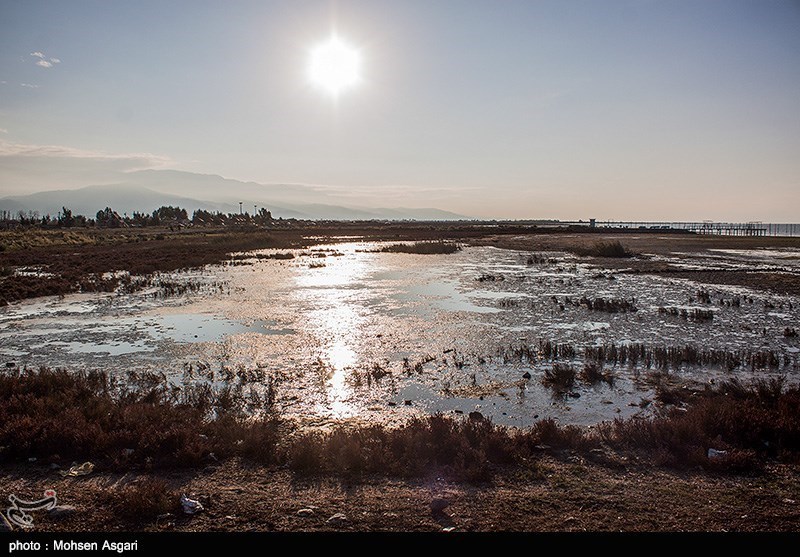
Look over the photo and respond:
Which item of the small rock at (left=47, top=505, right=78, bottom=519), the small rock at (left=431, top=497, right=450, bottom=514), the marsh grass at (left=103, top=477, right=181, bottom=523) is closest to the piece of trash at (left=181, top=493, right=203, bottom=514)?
the marsh grass at (left=103, top=477, right=181, bottom=523)

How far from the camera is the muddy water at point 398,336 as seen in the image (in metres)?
11.8

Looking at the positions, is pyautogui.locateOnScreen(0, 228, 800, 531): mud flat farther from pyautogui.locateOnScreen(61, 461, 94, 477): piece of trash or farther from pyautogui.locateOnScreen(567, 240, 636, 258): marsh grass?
pyautogui.locateOnScreen(567, 240, 636, 258): marsh grass

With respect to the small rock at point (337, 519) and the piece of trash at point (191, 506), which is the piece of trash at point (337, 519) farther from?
the piece of trash at point (191, 506)

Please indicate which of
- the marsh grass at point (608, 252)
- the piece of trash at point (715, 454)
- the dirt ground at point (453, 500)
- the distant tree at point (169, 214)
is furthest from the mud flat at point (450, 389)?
the distant tree at point (169, 214)

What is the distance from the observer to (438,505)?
6.81 meters

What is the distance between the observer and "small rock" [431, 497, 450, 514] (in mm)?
6763

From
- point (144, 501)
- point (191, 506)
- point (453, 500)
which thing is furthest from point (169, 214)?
point (453, 500)

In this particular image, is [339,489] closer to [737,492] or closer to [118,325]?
[737,492]

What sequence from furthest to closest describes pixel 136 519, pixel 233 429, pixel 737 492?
pixel 233 429, pixel 737 492, pixel 136 519

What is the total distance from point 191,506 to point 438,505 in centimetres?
340

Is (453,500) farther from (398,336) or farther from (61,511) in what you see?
(398,336)
